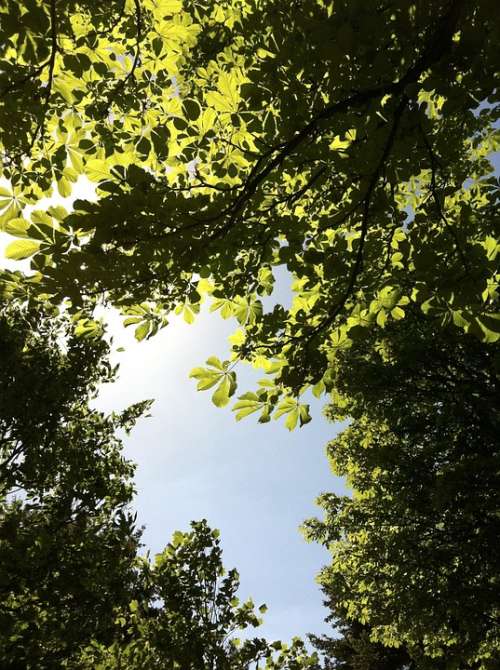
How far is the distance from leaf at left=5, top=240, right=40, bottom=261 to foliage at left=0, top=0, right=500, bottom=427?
11mm

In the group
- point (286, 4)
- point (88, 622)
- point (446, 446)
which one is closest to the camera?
point (286, 4)

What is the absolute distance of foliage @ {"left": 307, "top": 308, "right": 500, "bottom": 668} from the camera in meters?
7.47

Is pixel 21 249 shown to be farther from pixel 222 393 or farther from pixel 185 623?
pixel 185 623

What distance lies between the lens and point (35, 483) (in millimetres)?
7074

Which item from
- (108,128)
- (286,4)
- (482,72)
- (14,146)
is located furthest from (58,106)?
(482,72)

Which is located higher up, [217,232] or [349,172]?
[349,172]

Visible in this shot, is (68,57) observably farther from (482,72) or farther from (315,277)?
(482,72)

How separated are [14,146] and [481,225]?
4012 millimetres

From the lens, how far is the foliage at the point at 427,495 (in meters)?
7.47

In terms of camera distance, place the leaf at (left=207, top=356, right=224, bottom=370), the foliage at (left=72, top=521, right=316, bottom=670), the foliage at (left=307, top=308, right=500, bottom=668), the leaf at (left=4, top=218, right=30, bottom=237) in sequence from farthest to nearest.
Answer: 1. the foliage at (left=307, top=308, right=500, bottom=668)
2. the foliage at (left=72, top=521, right=316, bottom=670)
3. the leaf at (left=207, top=356, right=224, bottom=370)
4. the leaf at (left=4, top=218, right=30, bottom=237)

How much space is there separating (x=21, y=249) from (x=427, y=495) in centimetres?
876

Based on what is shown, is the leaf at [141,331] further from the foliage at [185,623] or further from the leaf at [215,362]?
the foliage at [185,623]

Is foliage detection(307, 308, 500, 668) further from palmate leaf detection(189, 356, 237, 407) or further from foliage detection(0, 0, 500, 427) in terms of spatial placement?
palmate leaf detection(189, 356, 237, 407)

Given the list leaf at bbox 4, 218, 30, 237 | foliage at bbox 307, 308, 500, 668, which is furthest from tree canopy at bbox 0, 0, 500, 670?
foliage at bbox 307, 308, 500, 668
